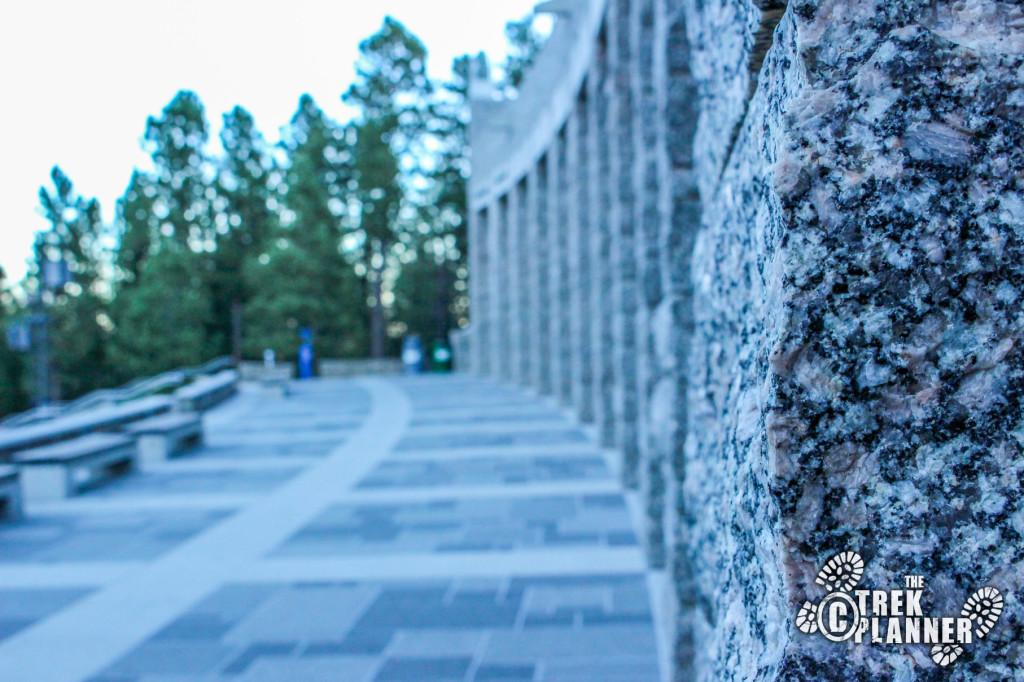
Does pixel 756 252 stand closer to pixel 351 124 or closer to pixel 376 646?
pixel 376 646

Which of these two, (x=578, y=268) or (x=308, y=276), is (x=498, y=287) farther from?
(x=308, y=276)

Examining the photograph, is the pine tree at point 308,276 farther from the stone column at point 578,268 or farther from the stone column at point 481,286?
the stone column at point 578,268

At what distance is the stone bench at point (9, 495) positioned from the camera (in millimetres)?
7629

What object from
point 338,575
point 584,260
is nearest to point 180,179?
point 584,260

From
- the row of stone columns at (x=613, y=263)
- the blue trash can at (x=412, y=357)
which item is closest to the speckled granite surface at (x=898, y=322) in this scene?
the row of stone columns at (x=613, y=263)

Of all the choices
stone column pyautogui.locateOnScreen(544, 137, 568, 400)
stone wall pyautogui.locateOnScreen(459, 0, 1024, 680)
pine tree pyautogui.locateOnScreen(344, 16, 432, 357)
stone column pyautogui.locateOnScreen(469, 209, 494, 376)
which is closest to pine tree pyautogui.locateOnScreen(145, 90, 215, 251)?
pine tree pyautogui.locateOnScreen(344, 16, 432, 357)

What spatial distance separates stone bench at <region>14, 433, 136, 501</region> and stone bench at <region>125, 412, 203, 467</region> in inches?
30.3

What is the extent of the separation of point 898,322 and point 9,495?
8717mm

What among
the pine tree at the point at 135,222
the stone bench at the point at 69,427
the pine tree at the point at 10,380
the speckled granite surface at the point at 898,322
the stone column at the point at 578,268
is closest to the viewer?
the speckled granite surface at the point at 898,322

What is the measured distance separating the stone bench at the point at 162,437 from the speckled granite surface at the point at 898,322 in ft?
36.4

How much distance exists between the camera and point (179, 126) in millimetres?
39188

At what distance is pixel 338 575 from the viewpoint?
5609 mm

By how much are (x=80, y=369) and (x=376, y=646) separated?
37609 mm

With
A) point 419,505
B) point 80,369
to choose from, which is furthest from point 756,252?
point 80,369
